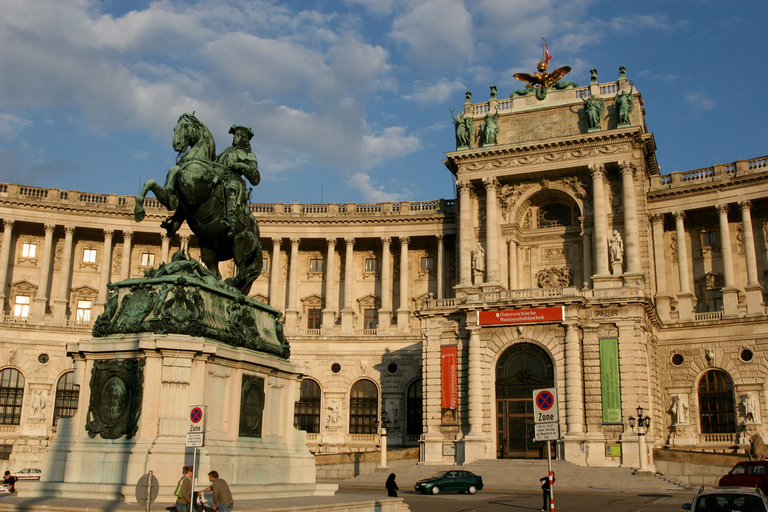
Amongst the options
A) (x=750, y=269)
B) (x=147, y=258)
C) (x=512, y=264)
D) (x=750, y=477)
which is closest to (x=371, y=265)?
(x=512, y=264)

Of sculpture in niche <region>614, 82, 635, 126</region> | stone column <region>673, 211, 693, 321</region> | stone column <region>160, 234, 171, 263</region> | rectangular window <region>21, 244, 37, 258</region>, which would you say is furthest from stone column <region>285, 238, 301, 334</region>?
stone column <region>673, 211, 693, 321</region>

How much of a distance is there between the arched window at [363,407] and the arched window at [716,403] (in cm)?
2139

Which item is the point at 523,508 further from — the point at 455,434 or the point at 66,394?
the point at 66,394

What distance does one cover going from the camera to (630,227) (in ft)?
158

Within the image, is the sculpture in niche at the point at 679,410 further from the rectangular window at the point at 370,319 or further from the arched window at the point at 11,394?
the arched window at the point at 11,394

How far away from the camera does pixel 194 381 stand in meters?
14.8

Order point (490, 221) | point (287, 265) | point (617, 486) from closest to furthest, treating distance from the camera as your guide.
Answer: point (617, 486)
point (490, 221)
point (287, 265)

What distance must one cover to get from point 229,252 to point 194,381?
157 inches

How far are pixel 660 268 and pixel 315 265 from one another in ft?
83.4

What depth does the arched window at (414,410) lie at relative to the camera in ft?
178

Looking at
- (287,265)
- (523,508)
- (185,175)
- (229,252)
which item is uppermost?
(287,265)

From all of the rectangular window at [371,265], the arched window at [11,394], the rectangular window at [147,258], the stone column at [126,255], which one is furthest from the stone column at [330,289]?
the arched window at [11,394]

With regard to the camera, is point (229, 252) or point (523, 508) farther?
point (523, 508)

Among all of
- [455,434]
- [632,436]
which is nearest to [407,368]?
Result: [455,434]
